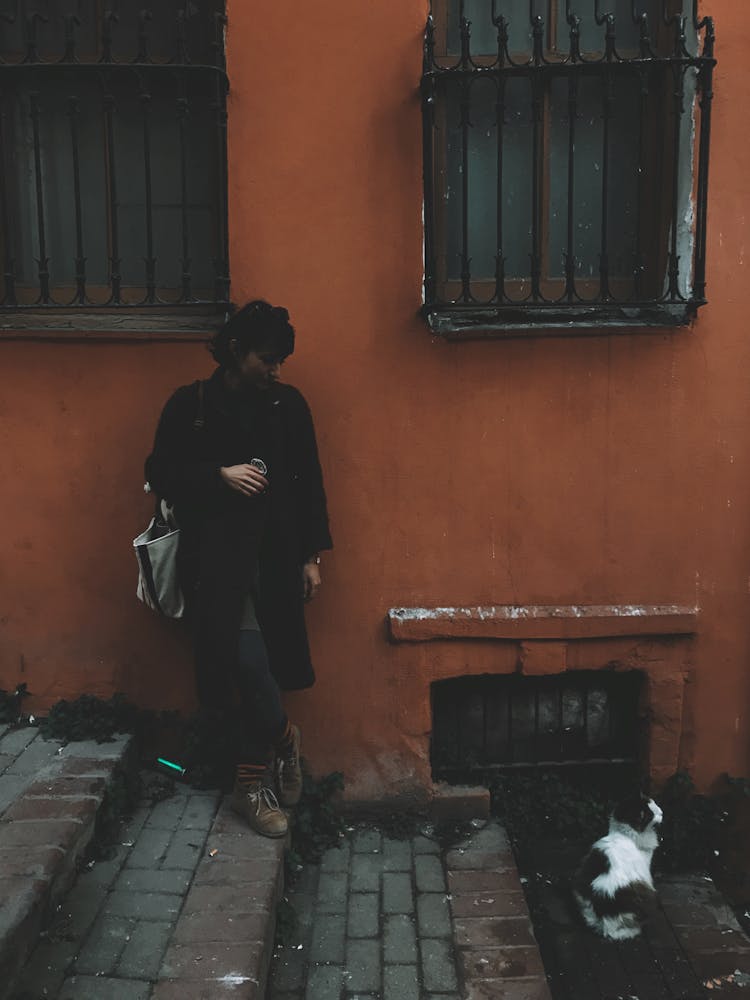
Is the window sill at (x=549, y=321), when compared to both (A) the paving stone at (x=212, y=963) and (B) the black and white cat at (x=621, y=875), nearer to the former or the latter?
(B) the black and white cat at (x=621, y=875)

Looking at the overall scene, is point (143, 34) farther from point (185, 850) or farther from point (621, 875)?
point (621, 875)

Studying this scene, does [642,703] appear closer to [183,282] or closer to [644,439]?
[644,439]

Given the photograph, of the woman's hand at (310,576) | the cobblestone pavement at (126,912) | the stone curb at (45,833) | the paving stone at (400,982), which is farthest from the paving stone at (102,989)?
the woman's hand at (310,576)

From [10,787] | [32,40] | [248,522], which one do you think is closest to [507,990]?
[248,522]

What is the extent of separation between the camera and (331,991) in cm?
287

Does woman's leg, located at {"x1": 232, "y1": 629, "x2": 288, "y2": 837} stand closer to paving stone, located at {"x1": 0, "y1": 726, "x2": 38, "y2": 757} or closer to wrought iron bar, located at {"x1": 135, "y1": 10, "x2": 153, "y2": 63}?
paving stone, located at {"x1": 0, "y1": 726, "x2": 38, "y2": 757}

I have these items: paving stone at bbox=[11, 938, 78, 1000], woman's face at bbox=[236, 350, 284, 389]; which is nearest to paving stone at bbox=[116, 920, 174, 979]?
paving stone at bbox=[11, 938, 78, 1000]

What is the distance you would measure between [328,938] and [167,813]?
2.71ft

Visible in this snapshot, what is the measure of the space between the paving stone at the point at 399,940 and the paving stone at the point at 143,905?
0.76 m

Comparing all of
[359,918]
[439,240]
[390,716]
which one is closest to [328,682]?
[390,716]

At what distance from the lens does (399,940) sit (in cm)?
310

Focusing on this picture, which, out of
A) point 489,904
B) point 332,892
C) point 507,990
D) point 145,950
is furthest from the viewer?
point 332,892

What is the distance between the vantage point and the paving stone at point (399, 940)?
3013 mm

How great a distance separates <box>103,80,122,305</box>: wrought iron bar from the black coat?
68 centimetres
